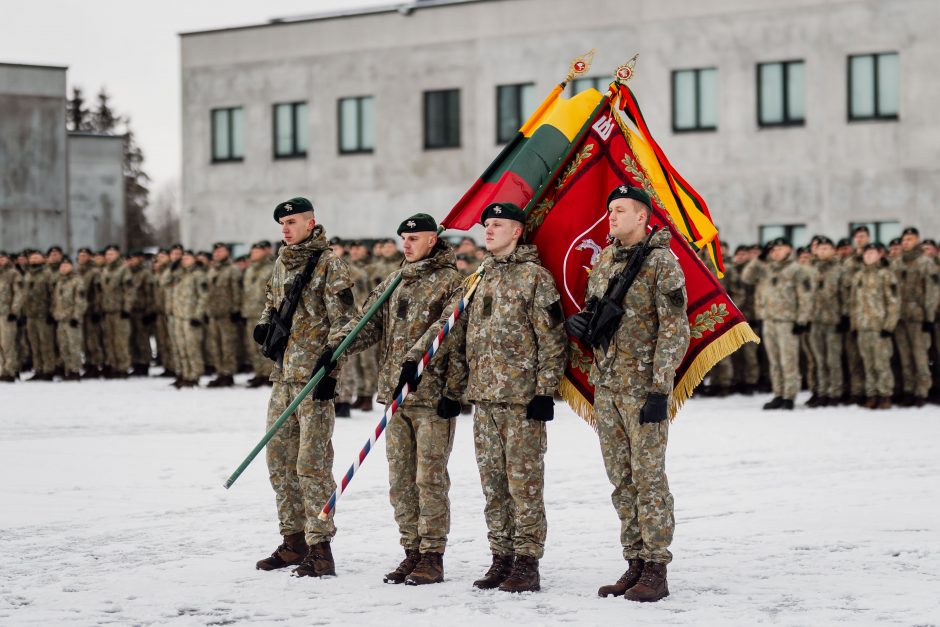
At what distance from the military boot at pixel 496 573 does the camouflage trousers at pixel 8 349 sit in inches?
700

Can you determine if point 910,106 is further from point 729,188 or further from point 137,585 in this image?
point 137,585

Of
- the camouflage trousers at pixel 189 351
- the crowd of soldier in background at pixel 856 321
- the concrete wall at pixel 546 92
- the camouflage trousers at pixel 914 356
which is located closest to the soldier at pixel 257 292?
the camouflage trousers at pixel 189 351

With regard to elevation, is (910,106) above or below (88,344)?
above

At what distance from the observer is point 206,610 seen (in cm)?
725

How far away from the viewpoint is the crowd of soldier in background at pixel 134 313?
22.0 metres

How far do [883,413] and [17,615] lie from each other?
42.1ft

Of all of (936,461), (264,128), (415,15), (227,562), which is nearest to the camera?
(227,562)

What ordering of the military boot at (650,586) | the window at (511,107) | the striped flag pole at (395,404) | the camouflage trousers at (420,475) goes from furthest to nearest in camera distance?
the window at (511,107) < the camouflage trousers at (420,475) < the striped flag pole at (395,404) < the military boot at (650,586)

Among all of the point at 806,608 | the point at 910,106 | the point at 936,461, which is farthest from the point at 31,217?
the point at 806,608

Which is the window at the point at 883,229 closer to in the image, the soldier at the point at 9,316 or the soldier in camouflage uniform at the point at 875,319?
the soldier in camouflage uniform at the point at 875,319

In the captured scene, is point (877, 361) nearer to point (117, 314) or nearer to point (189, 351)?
point (189, 351)

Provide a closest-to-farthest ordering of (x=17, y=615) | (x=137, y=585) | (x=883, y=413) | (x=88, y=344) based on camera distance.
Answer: (x=17, y=615)
(x=137, y=585)
(x=883, y=413)
(x=88, y=344)

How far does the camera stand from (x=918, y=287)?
59.9 ft

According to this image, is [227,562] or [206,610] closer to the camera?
[206,610]
